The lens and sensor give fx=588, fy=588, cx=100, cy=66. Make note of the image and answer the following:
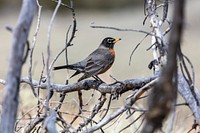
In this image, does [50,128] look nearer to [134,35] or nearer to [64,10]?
[134,35]

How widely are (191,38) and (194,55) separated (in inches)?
90.8

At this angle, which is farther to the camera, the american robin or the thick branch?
the american robin

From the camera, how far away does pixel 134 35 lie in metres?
13.4

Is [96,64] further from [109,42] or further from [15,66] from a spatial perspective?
[15,66]

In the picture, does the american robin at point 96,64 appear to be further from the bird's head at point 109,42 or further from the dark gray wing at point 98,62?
the bird's head at point 109,42

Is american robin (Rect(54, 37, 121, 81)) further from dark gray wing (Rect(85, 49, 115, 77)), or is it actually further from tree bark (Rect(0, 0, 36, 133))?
tree bark (Rect(0, 0, 36, 133))

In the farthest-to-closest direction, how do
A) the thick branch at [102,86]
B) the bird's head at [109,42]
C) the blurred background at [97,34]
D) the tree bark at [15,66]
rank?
the blurred background at [97,34] < the bird's head at [109,42] < the thick branch at [102,86] < the tree bark at [15,66]

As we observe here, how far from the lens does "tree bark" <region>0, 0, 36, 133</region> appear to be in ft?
5.27

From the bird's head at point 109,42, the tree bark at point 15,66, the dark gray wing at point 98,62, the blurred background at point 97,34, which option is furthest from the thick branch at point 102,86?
the blurred background at point 97,34

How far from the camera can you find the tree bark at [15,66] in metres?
1.61

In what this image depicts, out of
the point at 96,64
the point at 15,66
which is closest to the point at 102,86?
the point at 15,66

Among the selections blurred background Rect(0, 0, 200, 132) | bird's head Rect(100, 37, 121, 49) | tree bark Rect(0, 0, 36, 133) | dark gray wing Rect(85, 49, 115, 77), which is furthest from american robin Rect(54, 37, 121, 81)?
tree bark Rect(0, 0, 36, 133)

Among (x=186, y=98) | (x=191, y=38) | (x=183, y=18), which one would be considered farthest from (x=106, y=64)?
(x=191, y=38)

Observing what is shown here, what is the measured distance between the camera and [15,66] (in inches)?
63.3
